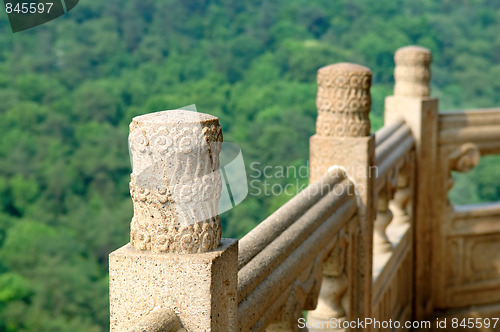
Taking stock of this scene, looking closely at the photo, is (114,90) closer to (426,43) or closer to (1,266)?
(1,266)

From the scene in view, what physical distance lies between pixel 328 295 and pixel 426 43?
42.3 m

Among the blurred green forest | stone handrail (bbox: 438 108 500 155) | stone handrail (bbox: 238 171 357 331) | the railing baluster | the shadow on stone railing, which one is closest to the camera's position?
the shadow on stone railing

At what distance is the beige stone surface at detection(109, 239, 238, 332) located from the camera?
166 centimetres

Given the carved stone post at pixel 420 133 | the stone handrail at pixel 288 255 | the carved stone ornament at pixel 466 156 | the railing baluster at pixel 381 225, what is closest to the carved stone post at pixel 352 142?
the stone handrail at pixel 288 255

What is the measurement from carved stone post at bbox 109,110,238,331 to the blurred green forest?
2906cm

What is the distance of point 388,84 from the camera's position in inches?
1503

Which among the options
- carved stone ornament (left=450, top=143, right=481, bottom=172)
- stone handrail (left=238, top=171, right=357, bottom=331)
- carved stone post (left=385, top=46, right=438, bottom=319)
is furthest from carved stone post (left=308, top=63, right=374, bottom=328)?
carved stone ornament (left=450, top=143, right=481, bottom=172)

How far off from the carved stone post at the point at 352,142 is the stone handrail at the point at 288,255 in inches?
10.3

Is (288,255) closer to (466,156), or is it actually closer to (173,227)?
(173,227)

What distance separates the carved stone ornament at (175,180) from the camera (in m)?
1.61

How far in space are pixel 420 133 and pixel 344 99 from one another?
204 cm

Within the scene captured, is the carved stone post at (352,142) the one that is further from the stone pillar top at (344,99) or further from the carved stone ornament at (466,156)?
the carved stone ornament at (466,156)

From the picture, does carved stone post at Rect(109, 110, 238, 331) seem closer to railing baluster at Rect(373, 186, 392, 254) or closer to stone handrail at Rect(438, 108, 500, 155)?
railing baluster at Rect(373, 186, 392, 254)

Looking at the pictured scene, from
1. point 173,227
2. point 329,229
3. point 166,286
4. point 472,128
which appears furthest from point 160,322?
point 472,128
